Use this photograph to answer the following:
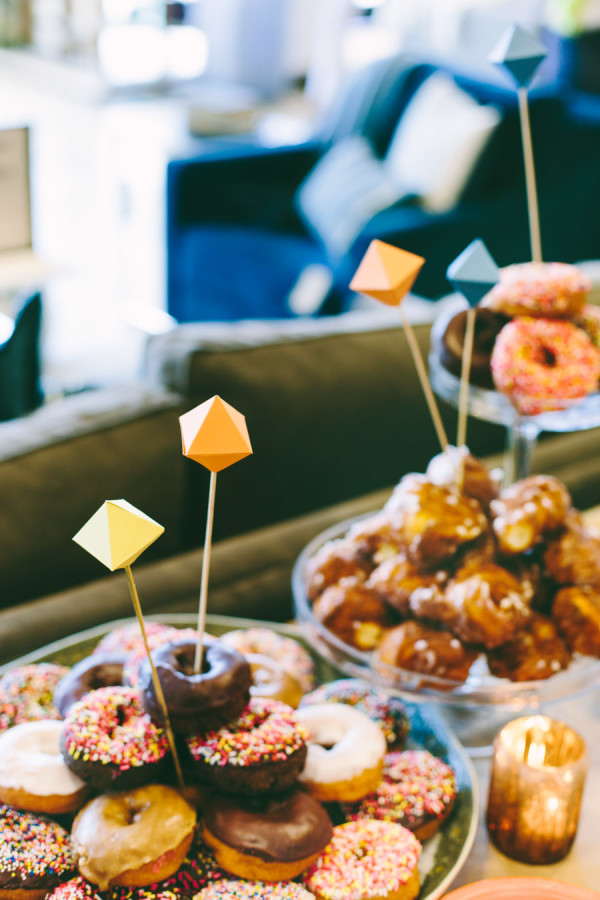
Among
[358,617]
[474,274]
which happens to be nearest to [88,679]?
[358,617]

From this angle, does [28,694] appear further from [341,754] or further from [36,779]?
[341,754]

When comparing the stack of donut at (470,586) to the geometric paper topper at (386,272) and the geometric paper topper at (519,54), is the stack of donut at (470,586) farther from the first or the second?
the geometric paper topper at (519,54)

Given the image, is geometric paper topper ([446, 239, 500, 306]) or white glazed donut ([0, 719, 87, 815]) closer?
white glazed donut ([0, 719, 87, 815])

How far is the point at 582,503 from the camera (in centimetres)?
157

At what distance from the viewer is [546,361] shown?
0.99 metres

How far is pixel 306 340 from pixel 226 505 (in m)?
0.27

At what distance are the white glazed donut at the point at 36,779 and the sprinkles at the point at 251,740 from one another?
10cm

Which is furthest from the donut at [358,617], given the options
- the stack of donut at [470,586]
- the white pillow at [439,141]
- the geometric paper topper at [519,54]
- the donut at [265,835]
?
the white pillow at [439,141]

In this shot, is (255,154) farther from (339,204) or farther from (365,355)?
(365,355)

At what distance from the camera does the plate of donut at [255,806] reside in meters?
0.64

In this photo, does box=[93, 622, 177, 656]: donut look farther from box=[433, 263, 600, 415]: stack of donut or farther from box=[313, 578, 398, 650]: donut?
box=[433, 263, 600, 415]: stack of donut

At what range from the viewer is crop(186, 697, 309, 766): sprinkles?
0.64 meters

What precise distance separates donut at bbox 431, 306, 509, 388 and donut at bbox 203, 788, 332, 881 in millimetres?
557

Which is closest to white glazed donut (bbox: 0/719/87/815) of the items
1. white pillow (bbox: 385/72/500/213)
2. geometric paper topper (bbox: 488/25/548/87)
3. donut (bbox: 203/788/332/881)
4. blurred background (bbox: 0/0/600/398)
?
donut (bbox: 203/788/332/881)
